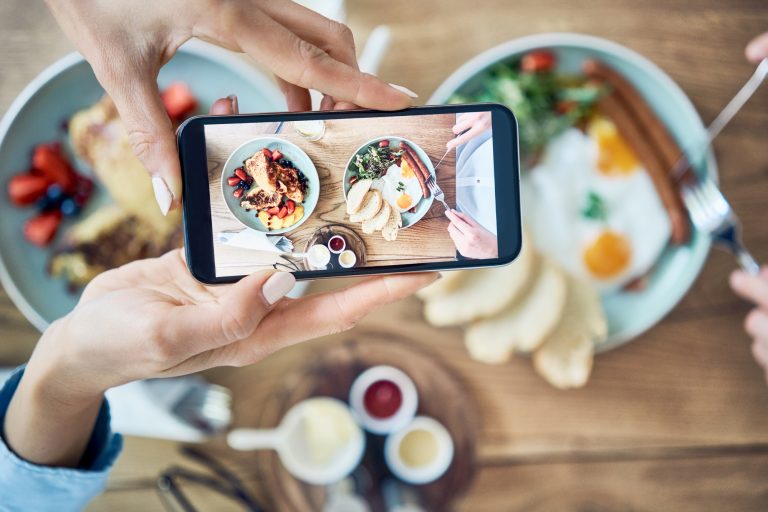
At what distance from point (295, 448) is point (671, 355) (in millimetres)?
768

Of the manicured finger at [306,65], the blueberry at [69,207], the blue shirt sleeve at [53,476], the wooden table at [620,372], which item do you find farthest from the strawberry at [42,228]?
the manicured finger at [306,65]

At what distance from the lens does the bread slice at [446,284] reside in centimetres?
107

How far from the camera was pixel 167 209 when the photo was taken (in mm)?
718

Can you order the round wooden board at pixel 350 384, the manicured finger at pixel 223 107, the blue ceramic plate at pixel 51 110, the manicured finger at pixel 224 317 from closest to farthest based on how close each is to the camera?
the manicured finger at pixel 224 317 < the manicured finger at pixel 223 107 < the blue ceramic plate at pixel 51 110 < the round wooden board at pixel 350 384

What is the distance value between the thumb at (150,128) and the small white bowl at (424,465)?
629 millimetres

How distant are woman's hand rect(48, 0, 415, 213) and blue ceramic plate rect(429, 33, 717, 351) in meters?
0.33

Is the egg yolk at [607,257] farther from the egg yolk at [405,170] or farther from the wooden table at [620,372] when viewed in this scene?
the egg yolk at [405,170]

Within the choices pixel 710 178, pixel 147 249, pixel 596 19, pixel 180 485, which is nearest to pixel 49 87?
pixel 147 249

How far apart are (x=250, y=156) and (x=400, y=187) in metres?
0.20

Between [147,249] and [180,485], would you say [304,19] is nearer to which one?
[147,249]

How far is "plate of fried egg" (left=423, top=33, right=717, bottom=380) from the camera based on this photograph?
1081mm

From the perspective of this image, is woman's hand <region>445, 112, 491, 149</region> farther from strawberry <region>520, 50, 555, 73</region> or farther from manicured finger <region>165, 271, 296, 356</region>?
strawberry <region>520, 50, 555, 73</region>

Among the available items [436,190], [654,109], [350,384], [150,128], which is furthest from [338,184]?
[654,109]

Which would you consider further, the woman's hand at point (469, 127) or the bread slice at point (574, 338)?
the bread slice at point (574, 338)
